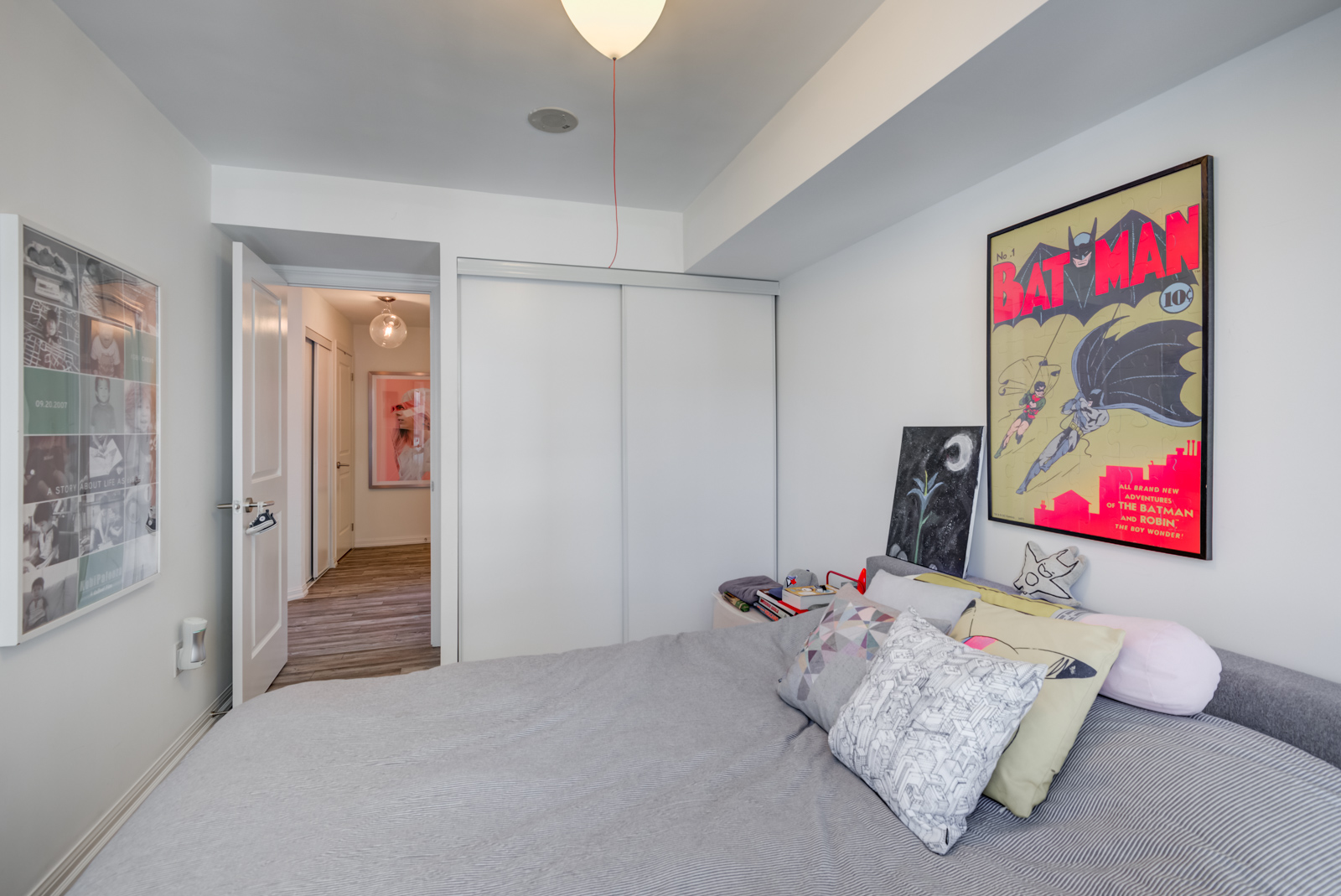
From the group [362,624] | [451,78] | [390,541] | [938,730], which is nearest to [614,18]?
[451,78]

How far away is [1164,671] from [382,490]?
277 inches

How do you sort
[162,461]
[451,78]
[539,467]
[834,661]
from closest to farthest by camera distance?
[834,661]
[451,78]
[162,461]
[539,467]

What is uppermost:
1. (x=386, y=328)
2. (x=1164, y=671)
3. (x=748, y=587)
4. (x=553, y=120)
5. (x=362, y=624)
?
(x=553, y=120)

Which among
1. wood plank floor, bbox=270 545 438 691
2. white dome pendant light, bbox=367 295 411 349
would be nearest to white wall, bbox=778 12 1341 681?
wood plank floor, bbox=270 545 438 691

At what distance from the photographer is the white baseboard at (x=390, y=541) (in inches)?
269

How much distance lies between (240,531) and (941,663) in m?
2.75

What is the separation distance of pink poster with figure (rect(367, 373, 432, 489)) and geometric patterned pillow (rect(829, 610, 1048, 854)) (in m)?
6.38

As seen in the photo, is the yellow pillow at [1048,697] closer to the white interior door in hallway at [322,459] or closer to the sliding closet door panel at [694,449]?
the sliding closet door panel at [694,449]

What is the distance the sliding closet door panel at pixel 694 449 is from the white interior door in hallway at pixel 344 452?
4.06 m

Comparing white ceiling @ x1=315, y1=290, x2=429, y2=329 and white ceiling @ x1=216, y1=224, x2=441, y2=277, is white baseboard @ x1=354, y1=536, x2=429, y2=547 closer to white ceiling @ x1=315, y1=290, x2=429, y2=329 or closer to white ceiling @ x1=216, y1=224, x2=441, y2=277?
white ceiling @ x1=315, y1=290, x2=429, y2=329

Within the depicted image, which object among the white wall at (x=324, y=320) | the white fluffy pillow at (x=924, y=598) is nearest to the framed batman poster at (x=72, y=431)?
the white fluffy pillow at (x=924, y=598)

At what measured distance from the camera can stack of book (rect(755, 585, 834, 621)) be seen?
2.73m

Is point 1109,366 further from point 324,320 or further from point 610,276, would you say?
point 324,320

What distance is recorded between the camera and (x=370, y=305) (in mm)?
5934
